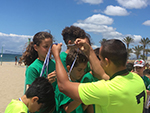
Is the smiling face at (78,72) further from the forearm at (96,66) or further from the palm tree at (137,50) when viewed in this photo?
the palm tree at (137,50)

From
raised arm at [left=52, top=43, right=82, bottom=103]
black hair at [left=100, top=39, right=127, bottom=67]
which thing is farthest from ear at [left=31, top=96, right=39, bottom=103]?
black hair at [left=100, top=39, right=127, bottom=67]

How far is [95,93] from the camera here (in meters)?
1.44

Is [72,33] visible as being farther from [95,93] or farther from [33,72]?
[95,93]

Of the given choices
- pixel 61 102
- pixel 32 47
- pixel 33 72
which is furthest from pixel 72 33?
pixel 61 102

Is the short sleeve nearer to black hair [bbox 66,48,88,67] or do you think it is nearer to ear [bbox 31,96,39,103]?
ear [bbox 31,96,39,103]

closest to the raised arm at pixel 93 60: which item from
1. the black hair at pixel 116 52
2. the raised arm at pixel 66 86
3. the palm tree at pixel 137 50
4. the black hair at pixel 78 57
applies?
the black hair at pixel 78 57

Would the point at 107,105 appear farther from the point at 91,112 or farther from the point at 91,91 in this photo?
the point at 91,112

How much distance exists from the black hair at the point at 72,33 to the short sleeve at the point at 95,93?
4.84 ft

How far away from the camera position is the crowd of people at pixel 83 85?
1.46 m

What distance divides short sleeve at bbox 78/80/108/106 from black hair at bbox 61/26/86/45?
58.1 inches

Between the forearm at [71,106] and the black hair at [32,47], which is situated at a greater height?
the black hair at [32,47]

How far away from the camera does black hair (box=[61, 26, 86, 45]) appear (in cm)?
287

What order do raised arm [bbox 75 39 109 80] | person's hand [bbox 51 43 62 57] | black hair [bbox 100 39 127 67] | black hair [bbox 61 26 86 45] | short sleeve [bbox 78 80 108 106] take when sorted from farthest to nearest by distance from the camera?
black hair [bbox 61 26 86 45], raised arm [bbox 75 39 109 80], person's hand [bbox 51 43 62 57], black hair [bbox 100 39 127 67], short sleeve [bbox 78 80 108 106]

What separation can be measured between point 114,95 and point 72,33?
5.55 ft
